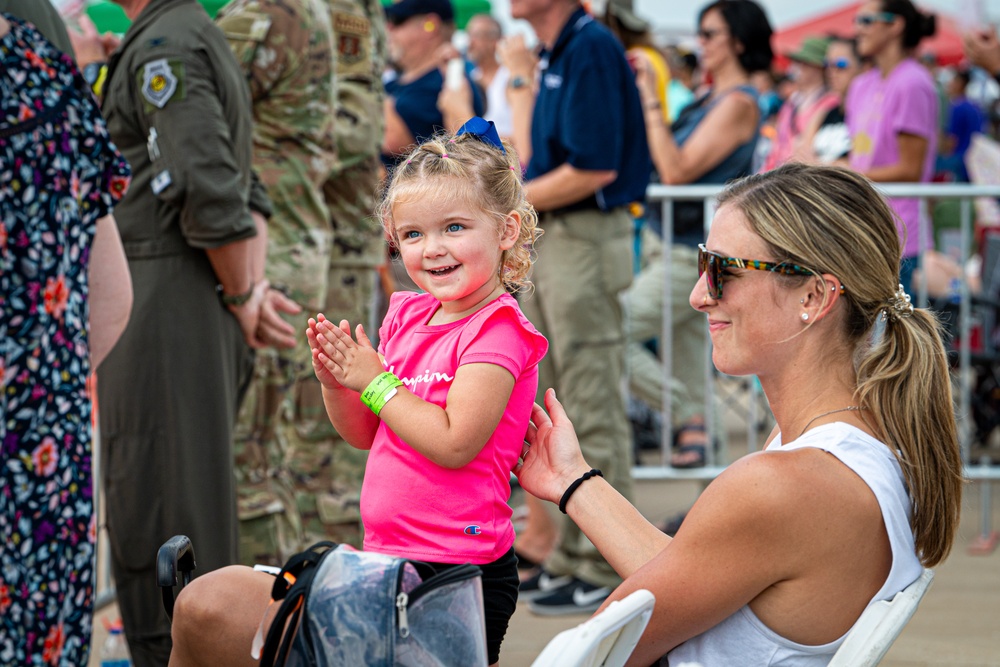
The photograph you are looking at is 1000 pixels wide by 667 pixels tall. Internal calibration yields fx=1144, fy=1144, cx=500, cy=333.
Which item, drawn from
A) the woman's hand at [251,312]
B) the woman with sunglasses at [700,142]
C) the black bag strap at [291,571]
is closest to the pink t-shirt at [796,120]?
the woman with sunglasses at [700,142]

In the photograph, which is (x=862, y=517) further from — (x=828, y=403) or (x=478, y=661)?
(x=478, y=661)

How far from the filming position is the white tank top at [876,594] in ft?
6.15

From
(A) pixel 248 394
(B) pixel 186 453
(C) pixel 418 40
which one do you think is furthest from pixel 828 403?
(C) pixel 418 40

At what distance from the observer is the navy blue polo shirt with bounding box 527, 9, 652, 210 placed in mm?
4398

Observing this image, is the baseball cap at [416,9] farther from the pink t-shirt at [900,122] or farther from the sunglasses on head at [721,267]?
the sunglasses on head at [721,267]

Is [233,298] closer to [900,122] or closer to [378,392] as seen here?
[378,392]

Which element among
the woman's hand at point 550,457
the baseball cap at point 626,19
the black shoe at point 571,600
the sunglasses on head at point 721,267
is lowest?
the black shoe at point 571,600

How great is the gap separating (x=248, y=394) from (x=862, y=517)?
254cm

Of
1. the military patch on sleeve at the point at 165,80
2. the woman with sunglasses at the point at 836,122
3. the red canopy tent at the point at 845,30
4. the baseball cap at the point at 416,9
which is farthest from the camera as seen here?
the red canopy tent at the point at 845,30

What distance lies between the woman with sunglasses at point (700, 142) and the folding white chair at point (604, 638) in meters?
4.06

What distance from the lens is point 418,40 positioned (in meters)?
6.15

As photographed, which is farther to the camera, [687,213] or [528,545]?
[687,213]

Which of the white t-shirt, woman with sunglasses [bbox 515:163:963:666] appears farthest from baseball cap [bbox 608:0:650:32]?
woman with sunglasses [bbox 515:163:963:666]

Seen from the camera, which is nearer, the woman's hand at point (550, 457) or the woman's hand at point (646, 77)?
the woman's hand at point (550, 457)
